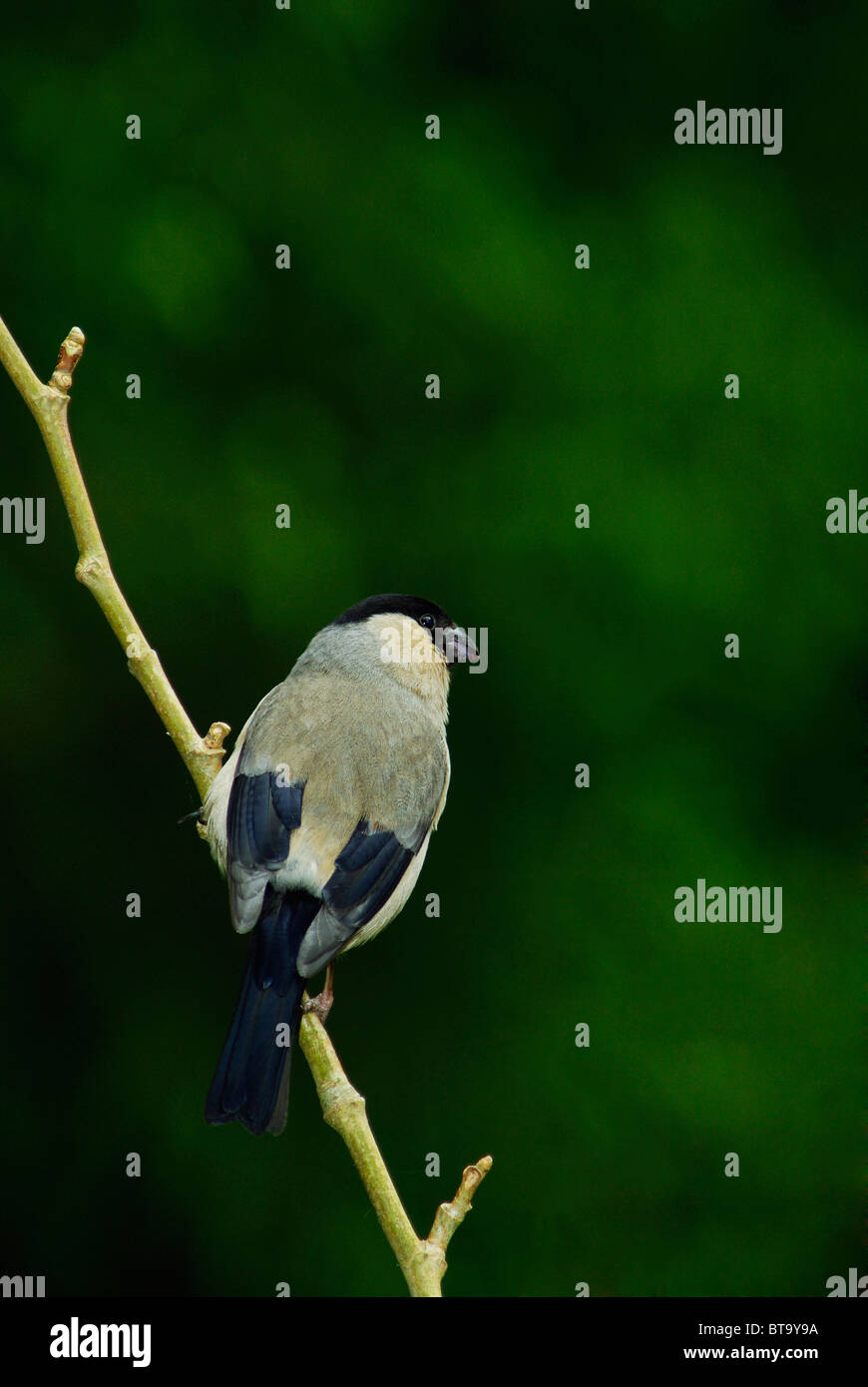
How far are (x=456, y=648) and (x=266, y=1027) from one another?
1036mm

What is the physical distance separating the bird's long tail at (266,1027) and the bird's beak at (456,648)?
76 cm

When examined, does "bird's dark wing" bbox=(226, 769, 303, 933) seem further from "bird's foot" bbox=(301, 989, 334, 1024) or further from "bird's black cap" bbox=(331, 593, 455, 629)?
"bird's black cap" bbox=(331, 593, 455, 629)

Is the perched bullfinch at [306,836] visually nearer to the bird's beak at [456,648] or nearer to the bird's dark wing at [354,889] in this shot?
the bird's dark wing at [354,889]

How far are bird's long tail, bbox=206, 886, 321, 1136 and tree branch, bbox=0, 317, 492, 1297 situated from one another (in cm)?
7

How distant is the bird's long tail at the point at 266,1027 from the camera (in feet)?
8.14

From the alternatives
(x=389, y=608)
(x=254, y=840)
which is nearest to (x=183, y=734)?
(x=254, y=840)

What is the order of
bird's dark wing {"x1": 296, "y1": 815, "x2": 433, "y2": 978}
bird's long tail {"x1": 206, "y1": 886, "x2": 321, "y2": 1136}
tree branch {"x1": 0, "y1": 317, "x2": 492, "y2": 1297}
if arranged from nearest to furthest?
tree branch {"x1": 0, "y1": 317, "x2": 492, "y2": 1297} → bird's long tail {"x1": 206, "y1": 886, "x2": 321, "y2": 1136} → bird's dark wing {"x1": 296, "y1": 815, "x2": 433, "y2": 978}

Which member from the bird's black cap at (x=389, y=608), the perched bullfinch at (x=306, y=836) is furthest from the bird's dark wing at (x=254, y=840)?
the bird's black cap at (x=389, y=608)

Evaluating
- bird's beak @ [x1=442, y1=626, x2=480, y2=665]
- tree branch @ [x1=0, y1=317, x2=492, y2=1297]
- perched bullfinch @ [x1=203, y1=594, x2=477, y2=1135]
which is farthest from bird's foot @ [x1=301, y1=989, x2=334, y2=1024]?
bird's beak @ [x1=442, y1=626, x2=480, y2=665]

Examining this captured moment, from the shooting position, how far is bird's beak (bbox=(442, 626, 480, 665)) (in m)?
3.29

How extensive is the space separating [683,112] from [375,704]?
107 inches

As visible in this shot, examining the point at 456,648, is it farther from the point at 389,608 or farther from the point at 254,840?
the point at 254,840

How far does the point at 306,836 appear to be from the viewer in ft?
9.02

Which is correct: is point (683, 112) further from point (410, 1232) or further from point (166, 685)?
point (410, 1232)
